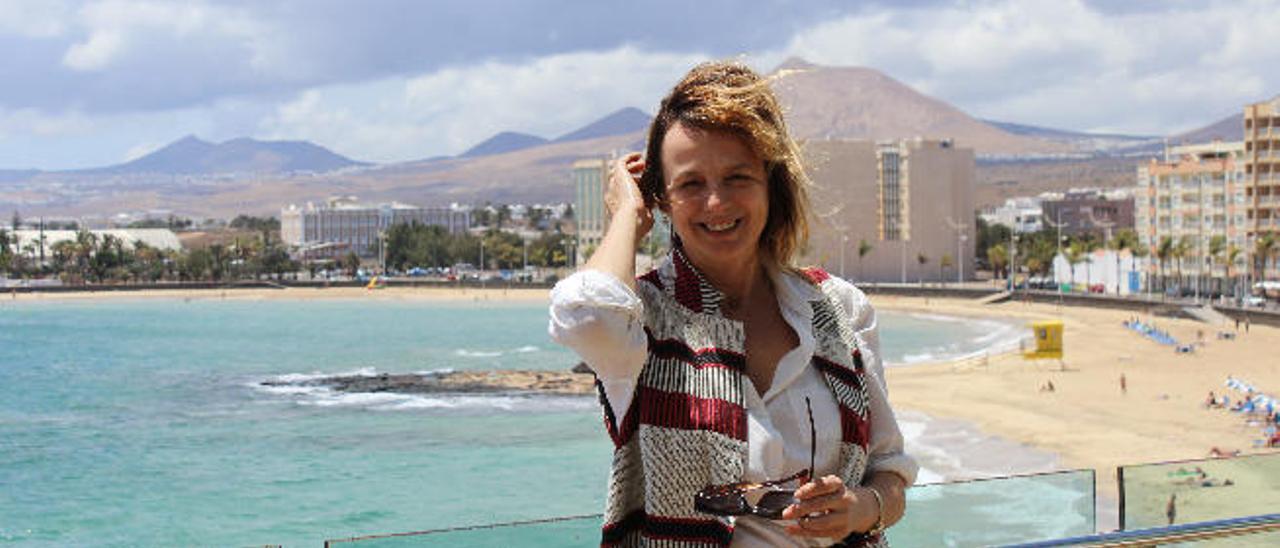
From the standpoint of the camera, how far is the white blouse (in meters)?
1.97

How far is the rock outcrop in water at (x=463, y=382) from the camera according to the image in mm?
38031

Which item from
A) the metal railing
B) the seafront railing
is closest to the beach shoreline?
the seafront railing

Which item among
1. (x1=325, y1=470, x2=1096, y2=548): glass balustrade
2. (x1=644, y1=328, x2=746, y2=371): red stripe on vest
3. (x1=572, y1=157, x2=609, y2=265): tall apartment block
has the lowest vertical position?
(x1=325, y1=470, x2=1096, y2=548): glass balustrade

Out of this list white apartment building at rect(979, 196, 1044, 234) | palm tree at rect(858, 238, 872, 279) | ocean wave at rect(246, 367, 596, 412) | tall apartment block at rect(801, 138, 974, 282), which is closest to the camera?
ocean wave at rect(246, 367, 596, 412)

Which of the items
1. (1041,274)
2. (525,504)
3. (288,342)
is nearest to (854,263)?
(1041,274)

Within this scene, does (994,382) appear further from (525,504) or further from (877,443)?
(877,443)

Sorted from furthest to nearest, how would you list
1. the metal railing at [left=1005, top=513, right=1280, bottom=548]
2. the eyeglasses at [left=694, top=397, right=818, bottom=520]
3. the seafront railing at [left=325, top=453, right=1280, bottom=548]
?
the seafront railing at [left=325, top=453, right=1280, bottom=548] → the metal railing at [left=1005, top=513, right=1280, bottom=548] → the eyeglasses at [left=694, top=397, right=818, bottom=520]

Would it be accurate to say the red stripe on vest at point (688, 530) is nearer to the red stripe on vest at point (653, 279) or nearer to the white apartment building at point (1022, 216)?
the red stripe on vest at point (653, 279)

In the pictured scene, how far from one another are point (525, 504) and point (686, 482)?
1885 cm

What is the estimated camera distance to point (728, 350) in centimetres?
206

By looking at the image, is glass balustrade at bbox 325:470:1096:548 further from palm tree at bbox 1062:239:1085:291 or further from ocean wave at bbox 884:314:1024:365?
palm tree at bbox 1062:239:1085:291

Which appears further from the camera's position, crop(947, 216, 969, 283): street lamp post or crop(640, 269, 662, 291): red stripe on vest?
crop(947, 216, 969, 283): street lamp post

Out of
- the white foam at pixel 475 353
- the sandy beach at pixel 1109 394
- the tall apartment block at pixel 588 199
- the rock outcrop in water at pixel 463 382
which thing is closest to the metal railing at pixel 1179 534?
the sandy beach at pixel 1109 394

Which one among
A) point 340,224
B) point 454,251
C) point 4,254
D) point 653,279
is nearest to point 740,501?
point 653,279
